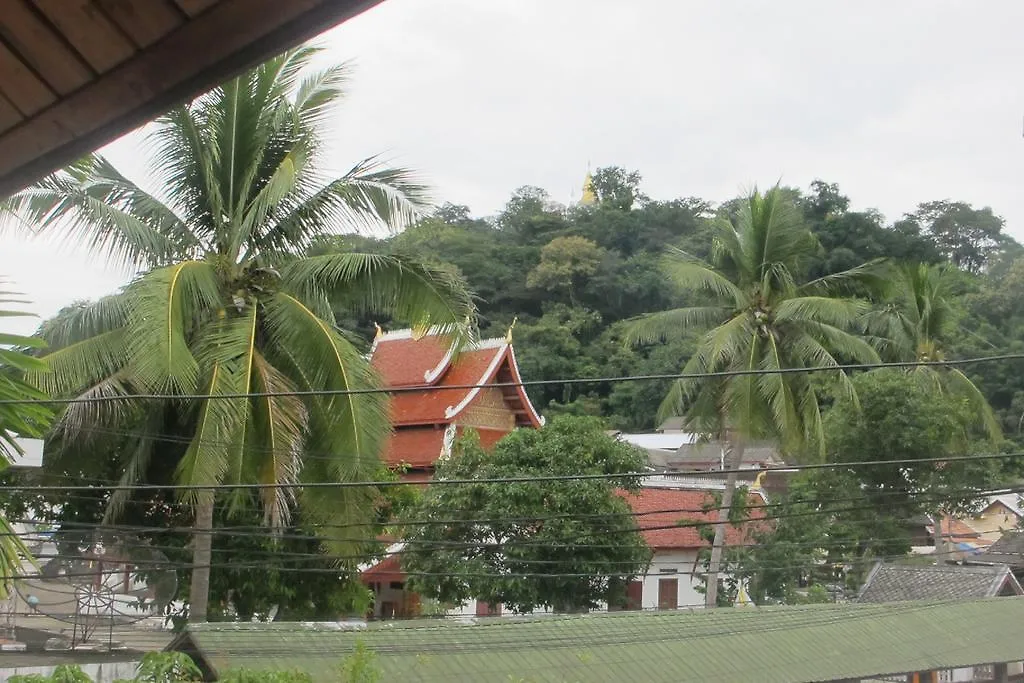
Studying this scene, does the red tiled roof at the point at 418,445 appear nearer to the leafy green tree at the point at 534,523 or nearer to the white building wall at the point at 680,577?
the leafy green tree at the point at 534,523

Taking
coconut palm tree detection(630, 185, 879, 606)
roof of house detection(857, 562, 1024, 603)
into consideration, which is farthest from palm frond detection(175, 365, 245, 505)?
roof of house detection(857, 562, 1024, 603)

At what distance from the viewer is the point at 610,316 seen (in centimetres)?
3991

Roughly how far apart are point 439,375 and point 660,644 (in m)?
8.94

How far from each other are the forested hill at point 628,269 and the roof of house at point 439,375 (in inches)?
219

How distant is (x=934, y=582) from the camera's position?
2034 cm

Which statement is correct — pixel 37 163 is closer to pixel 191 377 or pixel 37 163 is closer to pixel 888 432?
pixel 191 377

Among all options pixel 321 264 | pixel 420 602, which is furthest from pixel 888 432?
pixel 321 264

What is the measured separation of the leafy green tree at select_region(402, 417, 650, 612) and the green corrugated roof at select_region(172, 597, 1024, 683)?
267 centimetres

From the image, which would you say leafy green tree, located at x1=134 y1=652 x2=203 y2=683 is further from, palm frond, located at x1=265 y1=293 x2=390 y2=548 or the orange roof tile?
the orange roof tile

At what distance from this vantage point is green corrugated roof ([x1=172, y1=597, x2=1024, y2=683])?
10.8 m

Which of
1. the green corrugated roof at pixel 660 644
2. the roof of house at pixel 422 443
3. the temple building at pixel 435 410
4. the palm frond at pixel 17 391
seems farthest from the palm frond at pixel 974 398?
the palm frond at pixel 17 391

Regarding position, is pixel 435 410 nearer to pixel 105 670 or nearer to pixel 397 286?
pixel 397 286

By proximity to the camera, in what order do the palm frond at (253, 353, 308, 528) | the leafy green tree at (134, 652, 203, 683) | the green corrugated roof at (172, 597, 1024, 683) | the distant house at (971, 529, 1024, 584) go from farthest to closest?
the distant house at (971, 529, 1024, 584), the green corrugated roof at (172, 597, 1024, 683), the palm frond at (253, 353, 308, 528), the leafy green tree at (134, 652, 203, 683)

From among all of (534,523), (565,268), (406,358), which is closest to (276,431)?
(534,523)
